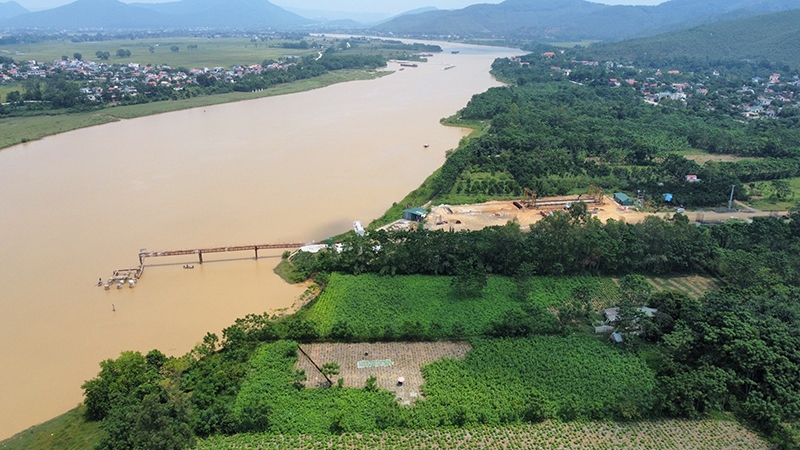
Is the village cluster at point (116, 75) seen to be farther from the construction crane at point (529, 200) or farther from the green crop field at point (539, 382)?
the green crop field at point (539, 382)

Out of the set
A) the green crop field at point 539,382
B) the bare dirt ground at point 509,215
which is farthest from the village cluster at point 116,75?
the green crop field at point 539,382

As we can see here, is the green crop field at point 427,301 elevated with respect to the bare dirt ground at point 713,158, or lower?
lower

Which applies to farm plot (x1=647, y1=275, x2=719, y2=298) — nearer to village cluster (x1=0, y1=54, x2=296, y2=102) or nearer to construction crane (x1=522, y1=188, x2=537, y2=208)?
construction crane (x1=522, y1=188, x2=537, y2=208)

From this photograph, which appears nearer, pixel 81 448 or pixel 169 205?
pixel 81 448

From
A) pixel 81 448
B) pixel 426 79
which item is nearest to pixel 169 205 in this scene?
pixel 81 448

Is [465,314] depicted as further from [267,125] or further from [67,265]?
[267,125]

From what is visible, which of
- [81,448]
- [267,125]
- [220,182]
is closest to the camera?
[81,448]

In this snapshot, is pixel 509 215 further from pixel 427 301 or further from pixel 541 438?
pixel 541 438
